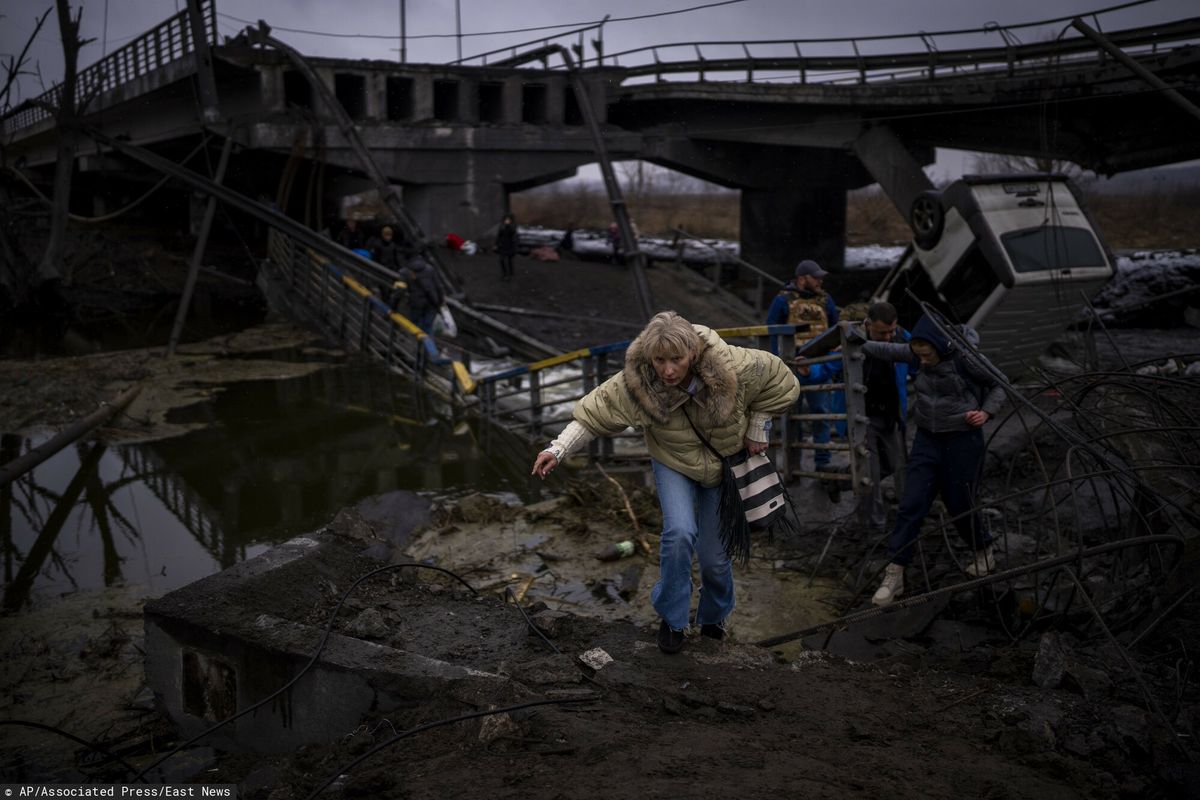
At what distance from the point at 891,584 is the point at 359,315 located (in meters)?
13.5

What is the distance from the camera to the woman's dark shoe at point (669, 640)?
4.58 metres

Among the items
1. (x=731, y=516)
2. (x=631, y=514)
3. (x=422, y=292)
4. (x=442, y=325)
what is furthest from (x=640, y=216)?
(x=731, y=516)

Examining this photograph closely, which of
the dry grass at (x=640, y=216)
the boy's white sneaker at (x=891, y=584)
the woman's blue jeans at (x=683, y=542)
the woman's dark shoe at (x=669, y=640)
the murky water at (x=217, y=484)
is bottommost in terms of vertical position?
the murky water at (x=217, y=484)

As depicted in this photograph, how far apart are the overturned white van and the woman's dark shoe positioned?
9.09m

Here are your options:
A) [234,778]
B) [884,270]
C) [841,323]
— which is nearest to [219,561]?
[234,778]

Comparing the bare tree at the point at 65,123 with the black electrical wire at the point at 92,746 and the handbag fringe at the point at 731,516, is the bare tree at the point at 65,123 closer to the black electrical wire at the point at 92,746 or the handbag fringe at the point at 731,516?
the black electrical wire at the point at 92,746

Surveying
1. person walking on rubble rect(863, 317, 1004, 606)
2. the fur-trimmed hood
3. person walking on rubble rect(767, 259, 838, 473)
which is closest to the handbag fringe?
the fur-trimmed hood

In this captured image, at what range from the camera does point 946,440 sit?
565 cm

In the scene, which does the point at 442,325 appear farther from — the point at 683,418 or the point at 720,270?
the point at 720,270

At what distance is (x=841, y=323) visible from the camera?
7176mm

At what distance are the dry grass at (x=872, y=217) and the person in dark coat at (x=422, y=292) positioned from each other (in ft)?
60.8

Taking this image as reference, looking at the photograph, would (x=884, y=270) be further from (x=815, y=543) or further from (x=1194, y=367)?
(x=815, y=543)

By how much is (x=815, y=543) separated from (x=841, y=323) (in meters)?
1.66

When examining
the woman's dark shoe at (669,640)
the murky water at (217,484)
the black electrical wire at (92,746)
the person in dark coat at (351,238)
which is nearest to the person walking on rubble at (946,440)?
the woman's dark shoe at (669,640)
